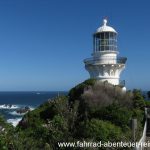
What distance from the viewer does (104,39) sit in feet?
85.8

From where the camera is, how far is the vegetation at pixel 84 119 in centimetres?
1515

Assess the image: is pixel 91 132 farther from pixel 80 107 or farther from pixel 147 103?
pixel 147 103

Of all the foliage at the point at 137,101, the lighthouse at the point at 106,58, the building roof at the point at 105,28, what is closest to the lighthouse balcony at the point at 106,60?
the lighthouse at the point at 106,58

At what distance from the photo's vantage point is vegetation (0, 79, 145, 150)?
15.1 metres

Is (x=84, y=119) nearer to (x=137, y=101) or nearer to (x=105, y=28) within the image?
(x=137, y=101)

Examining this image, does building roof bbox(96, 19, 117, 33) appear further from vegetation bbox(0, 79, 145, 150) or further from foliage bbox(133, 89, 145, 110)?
foliage bbox(133, 89, 145, 110)

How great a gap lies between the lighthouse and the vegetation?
10.1ft

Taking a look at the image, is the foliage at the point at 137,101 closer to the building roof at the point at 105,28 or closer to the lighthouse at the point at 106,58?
the lighthouse at the point at 106,58

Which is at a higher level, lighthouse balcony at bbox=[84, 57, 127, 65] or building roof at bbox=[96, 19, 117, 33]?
building roof at bbox=[96, 19, 117, 33]

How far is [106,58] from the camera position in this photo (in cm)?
2594

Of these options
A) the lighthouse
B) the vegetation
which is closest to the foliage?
the vegetation

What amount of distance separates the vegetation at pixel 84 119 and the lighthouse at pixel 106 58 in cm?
306

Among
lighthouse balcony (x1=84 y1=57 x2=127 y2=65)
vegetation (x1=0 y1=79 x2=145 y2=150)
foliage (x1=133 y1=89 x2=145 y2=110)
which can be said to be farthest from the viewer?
lighthouse balcony (x1=84 y1=57 x2=127 y2=65)

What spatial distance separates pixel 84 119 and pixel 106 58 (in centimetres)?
761
